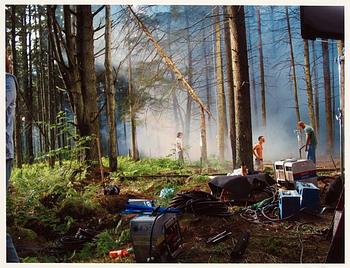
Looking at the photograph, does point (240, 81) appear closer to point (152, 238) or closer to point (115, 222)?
point (115, 222)

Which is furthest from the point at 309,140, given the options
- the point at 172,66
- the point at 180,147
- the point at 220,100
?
the point at 172,66

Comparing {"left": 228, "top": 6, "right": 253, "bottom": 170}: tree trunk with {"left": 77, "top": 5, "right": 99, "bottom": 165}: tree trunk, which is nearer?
{"left": 77, "top": 5, "right": 99, "bottom": 165}: tree trunk

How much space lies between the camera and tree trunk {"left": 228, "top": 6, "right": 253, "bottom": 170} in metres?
5.66

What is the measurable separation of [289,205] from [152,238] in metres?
1.79

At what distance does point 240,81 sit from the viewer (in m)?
5.73

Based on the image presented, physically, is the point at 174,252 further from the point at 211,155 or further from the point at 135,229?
the point at 211,155

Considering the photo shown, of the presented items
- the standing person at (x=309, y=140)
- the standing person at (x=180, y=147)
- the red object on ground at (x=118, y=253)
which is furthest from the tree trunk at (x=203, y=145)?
the red object on ground at (x=118, y=253)

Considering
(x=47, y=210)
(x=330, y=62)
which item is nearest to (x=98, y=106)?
(x=47, y=210)

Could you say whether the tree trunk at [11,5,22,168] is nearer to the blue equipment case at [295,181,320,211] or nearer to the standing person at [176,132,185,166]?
the standing person at [176,132,185,166]

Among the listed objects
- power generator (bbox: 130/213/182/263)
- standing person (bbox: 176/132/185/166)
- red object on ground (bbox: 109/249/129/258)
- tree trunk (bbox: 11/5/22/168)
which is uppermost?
tree trunk (bbox: 11/5/22/168)

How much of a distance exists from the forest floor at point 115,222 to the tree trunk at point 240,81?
0.50 m

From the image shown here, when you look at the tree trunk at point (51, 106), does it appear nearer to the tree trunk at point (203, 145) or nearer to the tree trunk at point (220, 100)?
the tree trunk at point (203, 145)

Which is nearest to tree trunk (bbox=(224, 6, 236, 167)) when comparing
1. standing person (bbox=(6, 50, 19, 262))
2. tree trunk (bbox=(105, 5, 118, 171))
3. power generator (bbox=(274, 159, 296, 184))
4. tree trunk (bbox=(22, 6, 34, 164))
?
power generator (bbox=(274, 159, 296, 184))

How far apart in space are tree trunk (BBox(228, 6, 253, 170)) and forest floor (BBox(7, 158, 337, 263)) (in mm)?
504
